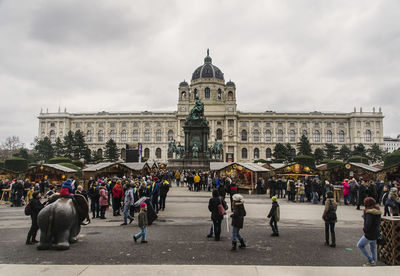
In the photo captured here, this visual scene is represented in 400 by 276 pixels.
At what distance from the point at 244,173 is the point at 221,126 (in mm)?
60798

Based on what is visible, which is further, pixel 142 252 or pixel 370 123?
pixel 370 123

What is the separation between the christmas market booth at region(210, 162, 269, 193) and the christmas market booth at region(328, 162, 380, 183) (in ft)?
19.0

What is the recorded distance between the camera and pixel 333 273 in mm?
5219

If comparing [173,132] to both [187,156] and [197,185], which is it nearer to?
[187,156]

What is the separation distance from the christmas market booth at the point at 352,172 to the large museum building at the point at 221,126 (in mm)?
58042

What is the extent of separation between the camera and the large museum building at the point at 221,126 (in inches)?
3273

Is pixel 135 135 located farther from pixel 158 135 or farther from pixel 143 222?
pixel 143 222

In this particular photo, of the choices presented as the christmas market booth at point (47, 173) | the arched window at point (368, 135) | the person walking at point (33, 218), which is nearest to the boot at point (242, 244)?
the person walking at point (33, 218)

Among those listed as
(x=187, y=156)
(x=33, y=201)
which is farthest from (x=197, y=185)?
(x=33, y=201)

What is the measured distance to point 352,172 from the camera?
71.4 feet

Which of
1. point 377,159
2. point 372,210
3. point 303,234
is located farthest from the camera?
point 377,159

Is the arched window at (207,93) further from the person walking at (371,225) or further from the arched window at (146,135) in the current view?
the person walking at (371,225)

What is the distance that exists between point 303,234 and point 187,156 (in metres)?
25.4

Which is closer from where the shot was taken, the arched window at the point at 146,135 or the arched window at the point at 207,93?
the arched window at the point at 207,93
